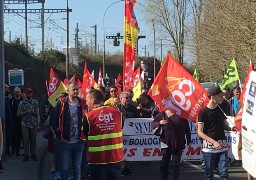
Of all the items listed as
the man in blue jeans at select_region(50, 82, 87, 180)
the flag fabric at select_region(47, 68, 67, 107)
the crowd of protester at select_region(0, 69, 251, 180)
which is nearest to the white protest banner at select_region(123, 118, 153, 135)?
the crowd of protester at select_region(0, 69, 251, 180)

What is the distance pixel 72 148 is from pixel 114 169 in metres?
1.29

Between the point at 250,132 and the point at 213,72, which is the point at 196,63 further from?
the point at 250,132

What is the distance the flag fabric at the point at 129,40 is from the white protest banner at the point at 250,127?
6.77 meters

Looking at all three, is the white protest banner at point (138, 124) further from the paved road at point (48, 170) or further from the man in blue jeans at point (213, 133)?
the man in blue jeans at point (213, 133)

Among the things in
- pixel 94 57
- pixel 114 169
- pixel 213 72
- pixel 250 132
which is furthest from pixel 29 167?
pixel 94 57

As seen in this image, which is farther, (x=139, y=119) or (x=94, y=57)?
(x=94, y=57)

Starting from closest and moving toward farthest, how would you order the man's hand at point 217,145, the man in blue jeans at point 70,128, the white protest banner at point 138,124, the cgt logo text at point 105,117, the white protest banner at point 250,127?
the white protest banner at point 250,127
the cgt logo text at point 105,117
the man's hand at point 217,145
the man in blue jeans at point 70,128
the white protest banner at point 138,124

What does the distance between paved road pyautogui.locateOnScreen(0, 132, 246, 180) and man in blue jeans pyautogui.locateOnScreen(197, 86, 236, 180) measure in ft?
8.18

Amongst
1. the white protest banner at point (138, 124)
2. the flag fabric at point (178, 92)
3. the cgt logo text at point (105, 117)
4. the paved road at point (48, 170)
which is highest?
the flag fabric at point (178, 92)

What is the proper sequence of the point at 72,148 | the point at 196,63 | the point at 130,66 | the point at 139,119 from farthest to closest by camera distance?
the point at 196,63
the point at 130,66
the point at 139,119
the point at 72,148

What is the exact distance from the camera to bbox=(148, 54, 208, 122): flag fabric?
28.0ft

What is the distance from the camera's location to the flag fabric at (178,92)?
8.54 meters

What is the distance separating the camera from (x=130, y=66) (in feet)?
45.2

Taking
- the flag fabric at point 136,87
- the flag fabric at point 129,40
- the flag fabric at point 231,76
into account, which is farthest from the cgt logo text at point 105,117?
the flag fabric at point 231,76
